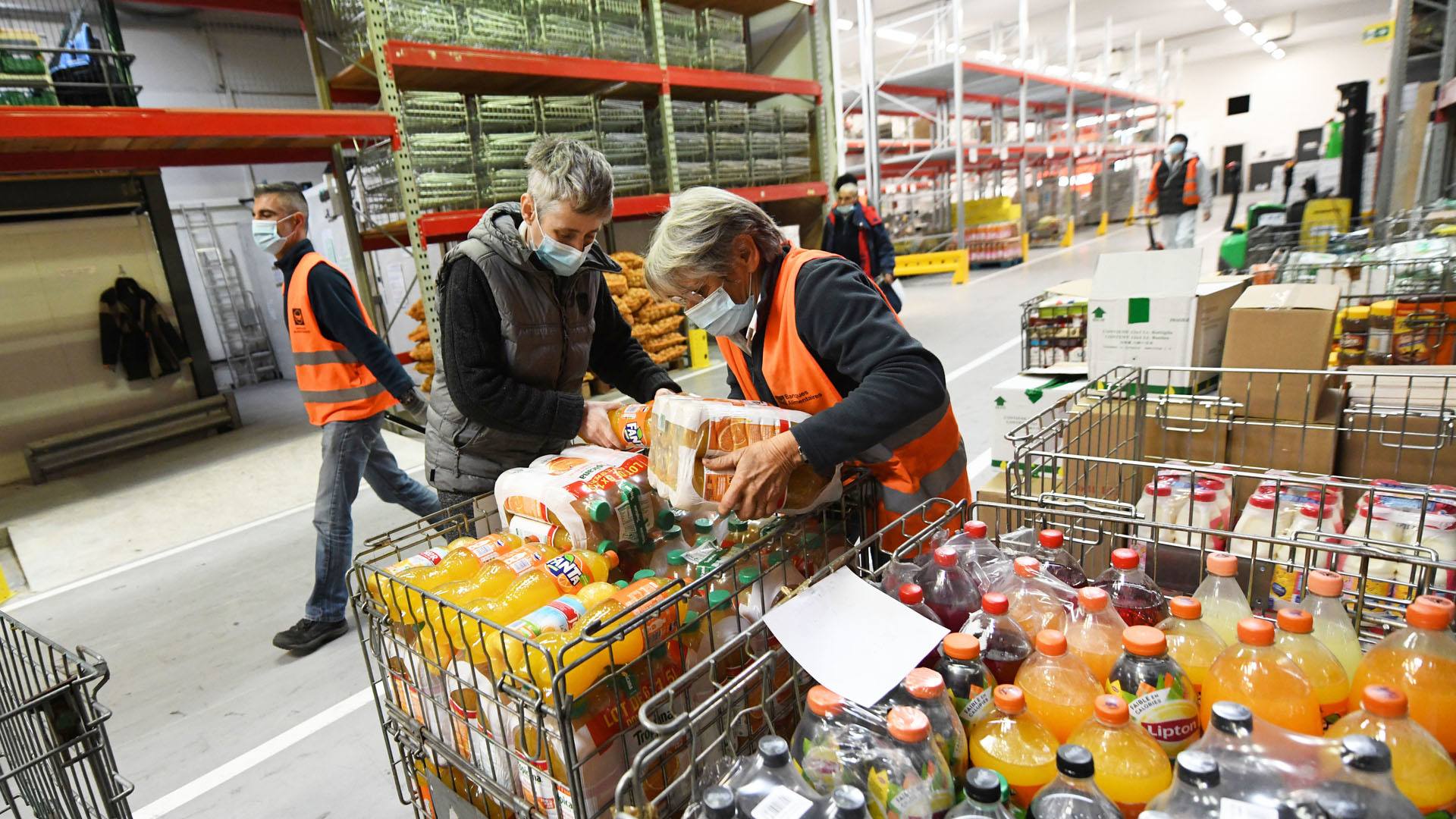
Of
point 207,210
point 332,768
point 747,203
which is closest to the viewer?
point 747,203

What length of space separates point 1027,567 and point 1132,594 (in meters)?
0.17

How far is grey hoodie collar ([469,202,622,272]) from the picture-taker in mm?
1859

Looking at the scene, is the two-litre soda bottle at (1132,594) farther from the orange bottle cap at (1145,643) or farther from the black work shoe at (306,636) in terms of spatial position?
the black work shoe at (306,636)

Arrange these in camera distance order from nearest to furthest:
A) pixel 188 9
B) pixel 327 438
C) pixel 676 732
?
pixel 676 732
pixel 327 438
pixel 188 9

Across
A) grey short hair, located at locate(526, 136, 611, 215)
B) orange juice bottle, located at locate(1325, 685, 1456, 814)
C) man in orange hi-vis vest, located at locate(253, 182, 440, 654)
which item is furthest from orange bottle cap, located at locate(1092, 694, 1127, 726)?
man in orange hi-vis vest, located at locate(253, 182, 440, 654)

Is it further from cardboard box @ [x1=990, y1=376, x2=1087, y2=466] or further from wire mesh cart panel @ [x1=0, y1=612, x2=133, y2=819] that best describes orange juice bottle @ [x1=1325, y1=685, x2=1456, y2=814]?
cardboard box @ [x1=990, y1=376, x2=1087, y2=466]

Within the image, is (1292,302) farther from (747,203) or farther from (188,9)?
(188,9)

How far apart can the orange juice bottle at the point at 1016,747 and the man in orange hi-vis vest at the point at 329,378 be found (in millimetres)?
2612

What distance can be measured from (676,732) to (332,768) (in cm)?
210

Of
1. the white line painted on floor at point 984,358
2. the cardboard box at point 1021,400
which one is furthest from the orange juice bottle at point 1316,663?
the white line painted on floor at point 984,358

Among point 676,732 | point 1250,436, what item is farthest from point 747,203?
point 1250,436

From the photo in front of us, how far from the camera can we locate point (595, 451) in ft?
5.87

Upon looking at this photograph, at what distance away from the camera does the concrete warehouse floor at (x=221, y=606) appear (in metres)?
2.30

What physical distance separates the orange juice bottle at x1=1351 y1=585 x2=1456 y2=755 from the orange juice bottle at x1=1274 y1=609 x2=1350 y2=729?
31 mm
